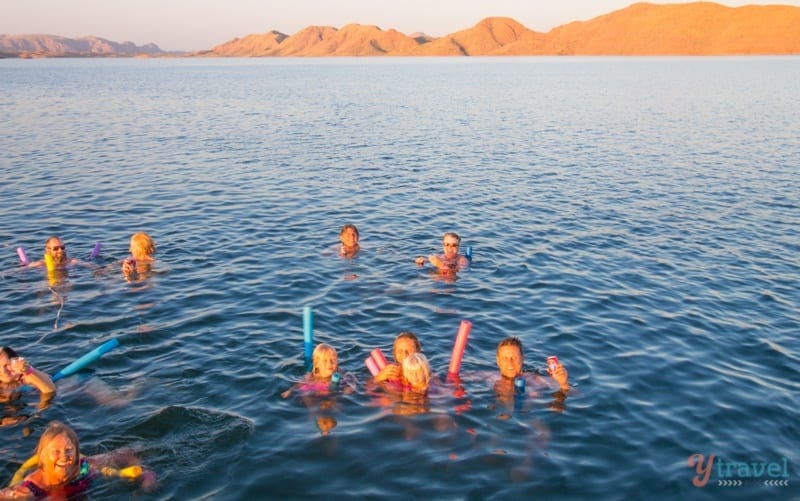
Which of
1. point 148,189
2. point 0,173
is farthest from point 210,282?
point 0,173

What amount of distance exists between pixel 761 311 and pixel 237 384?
39.9 ft

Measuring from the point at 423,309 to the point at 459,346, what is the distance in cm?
448

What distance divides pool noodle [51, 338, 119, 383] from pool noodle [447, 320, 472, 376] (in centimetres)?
590

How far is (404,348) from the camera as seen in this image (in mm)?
11141

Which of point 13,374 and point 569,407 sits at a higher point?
point 13,374

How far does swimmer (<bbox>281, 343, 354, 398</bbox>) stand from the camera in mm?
11000

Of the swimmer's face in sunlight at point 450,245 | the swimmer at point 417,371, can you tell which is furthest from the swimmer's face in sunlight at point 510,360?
the swimmer's face in sunlight at point 450,245

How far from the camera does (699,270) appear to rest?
1814 cm

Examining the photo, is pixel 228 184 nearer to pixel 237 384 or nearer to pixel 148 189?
pixel 148 189

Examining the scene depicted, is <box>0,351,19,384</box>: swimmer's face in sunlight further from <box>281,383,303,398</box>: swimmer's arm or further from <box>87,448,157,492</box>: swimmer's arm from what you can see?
<box>281,383,303,398</box>: swimmer's arm

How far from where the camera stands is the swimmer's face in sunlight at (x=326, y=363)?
1098cm

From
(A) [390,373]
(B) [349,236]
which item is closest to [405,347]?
(A) [390,373]

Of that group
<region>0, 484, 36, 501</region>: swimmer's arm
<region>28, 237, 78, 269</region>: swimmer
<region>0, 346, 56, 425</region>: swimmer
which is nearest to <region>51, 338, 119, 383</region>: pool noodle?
<region>0, 346, 56, 425</region>: swimmer

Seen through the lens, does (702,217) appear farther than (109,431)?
Yes
